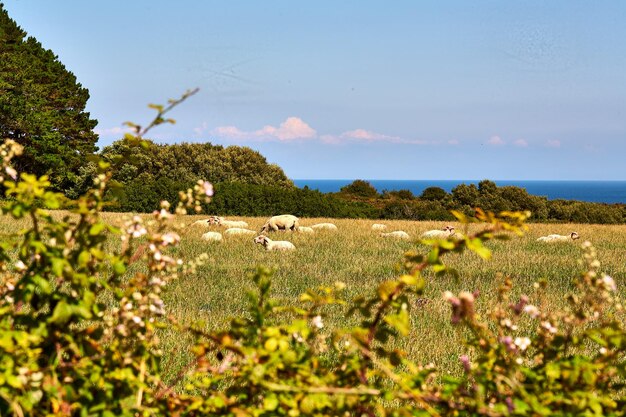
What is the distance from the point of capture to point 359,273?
37.2ft

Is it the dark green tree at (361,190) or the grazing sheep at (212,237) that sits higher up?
the dark green tree at (361,190)

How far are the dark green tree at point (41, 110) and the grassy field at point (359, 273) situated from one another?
77.0 feet

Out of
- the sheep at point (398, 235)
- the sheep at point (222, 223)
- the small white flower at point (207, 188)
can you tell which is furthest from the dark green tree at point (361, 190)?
the small white flower at point (207, 188)

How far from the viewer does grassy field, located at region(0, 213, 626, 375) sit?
22.7ft

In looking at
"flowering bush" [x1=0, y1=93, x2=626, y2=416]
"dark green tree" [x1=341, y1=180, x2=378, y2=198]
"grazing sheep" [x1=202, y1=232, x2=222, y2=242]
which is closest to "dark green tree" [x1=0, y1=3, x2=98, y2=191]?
"dark green tree" [x1=341, y1=180, x2=378, y2=198]

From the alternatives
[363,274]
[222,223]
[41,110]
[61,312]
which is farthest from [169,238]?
[41,110]

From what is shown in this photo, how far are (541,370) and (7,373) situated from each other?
2024 mm

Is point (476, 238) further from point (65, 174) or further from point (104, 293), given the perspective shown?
point (65, 174)

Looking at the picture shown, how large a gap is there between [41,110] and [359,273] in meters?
36.2

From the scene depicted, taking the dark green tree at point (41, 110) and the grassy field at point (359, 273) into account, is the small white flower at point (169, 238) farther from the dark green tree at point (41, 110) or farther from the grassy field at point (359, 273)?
the dark green tree at point (41, 110)

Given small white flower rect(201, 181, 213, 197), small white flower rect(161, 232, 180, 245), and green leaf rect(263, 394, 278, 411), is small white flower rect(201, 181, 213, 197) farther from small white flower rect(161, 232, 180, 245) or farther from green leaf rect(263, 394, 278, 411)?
green leaf rect(263, 394, 278, 411)

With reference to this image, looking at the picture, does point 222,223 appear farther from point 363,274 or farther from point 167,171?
point 167,171

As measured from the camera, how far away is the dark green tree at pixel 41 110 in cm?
3784

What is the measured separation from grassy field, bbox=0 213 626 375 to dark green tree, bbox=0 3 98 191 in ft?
77.0
